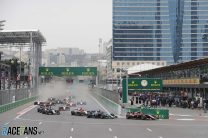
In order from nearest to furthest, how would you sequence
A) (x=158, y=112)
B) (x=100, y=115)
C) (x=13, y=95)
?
(x=158, y=112), (x=100, y=115), (x=13, y=95)

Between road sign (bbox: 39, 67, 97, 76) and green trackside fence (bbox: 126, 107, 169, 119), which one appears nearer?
green trackside fence (bbox: 126, 107, 169, 119)

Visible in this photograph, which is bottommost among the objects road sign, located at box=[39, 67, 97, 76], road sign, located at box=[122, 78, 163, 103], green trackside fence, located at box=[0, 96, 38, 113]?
green trackside fence, located at box=[0, 96, 38, 113]

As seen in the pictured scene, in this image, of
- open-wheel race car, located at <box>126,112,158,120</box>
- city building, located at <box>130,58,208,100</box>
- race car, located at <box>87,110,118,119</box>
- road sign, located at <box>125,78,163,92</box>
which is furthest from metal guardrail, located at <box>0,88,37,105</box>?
city building, located at <box>130,58,208,100</box>

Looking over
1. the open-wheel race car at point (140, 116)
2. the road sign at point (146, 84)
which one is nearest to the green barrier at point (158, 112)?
the open-wheel race car at point (140, 116)

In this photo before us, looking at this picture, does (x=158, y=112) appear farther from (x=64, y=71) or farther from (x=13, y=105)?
(x=64, y=71)

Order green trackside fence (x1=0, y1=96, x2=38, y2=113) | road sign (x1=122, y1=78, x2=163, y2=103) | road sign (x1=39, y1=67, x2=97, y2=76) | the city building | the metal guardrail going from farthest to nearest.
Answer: road sign (x1=39, y1=67, x2=97, y2=76) → the city building → the metal guardrail → green trackside fence (x1=0, y1=96, x2=38, y2=113) → road sign (x1=122, y1=78, x2=163, y2=103)

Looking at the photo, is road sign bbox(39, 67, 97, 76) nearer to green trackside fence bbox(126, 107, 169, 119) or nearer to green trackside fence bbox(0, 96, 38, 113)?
green trackside fence bbox(0, 96, 38, 113)

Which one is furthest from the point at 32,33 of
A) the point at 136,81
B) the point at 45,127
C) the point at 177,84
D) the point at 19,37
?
the point at 45,127

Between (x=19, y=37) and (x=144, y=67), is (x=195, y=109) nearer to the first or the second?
(x=19, y=37)

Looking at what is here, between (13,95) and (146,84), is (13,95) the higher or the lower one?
the lower one

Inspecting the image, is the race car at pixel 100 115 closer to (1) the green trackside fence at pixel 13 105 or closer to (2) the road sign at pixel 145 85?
(2) the road sign at pixel 145 85

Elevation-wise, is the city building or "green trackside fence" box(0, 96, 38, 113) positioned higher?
the city building

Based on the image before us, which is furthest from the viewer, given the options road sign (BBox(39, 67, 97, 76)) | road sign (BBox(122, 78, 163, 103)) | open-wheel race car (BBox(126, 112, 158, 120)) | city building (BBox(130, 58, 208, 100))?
road sign (BBox(39, 67, 97, 76))


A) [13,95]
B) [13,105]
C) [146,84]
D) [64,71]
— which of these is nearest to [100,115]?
[146,84]
